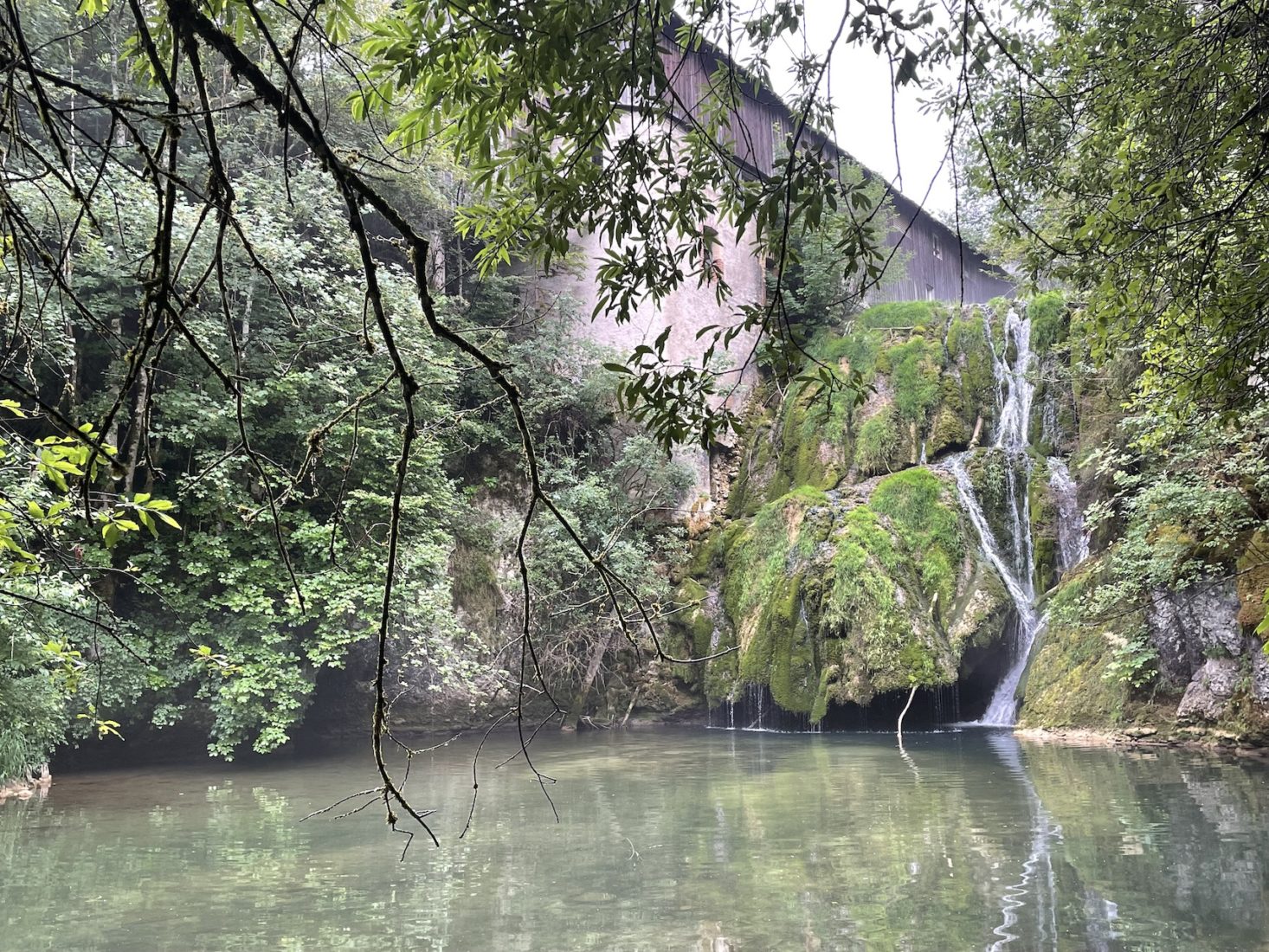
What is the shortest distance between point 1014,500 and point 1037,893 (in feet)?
35.0

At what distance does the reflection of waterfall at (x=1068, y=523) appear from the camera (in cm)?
1410

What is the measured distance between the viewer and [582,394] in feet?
55.5

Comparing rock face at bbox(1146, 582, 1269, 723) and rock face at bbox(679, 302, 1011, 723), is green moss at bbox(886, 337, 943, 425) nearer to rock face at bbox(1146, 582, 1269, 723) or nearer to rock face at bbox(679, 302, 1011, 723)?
rock face at bbox(679, 302, 1011, 723)

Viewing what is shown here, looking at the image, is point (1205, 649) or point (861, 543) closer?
point (1205, 649)

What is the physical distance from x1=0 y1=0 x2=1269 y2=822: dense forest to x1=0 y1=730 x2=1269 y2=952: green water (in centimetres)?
130

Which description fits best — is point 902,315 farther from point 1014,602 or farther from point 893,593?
point 893,593

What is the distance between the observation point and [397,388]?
1241 centimetres

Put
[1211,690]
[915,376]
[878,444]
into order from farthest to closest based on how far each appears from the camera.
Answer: [915,376] → [878,444] → [1211,690]

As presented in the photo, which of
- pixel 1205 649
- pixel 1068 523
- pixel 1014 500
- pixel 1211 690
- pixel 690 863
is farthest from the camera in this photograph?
pixel 1014 500

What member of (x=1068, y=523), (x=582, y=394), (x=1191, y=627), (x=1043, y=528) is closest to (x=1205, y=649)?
(x=1191, y=627)

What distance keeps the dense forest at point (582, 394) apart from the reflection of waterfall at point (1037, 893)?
255 centimetres

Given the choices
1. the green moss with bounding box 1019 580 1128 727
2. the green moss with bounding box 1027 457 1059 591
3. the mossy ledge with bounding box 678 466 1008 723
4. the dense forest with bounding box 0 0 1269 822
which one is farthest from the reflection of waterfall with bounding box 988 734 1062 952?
the green moss with bounding box 1027 457 1059 591

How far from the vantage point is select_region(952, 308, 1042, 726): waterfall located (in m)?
13.8

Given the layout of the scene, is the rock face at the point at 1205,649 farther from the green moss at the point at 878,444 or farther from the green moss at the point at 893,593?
the green moss at the point at 878,444
